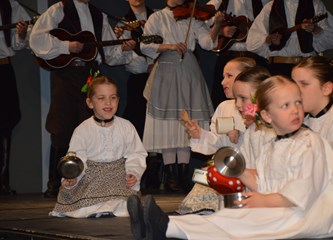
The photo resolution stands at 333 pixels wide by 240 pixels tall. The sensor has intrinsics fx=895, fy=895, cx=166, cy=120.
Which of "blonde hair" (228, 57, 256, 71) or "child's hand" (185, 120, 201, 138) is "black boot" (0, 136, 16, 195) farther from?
"child's hand" (185, 120, 201, 138)

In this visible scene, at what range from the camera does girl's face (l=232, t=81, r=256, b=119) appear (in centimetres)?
493

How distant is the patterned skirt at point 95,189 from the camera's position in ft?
18.8

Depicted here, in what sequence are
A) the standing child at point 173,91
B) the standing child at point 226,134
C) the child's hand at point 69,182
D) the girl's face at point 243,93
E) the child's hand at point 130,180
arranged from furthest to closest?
the standing child at point 173,91 < the child's hand at point 130,180 < the child's hand at point 69,182 < the standing child at point 226,134 < the girl's face at point 243,93

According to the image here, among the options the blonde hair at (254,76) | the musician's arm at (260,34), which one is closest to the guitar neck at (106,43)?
the musician's arm at (260,34)

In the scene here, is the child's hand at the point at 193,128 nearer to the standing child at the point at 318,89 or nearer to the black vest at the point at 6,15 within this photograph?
the standing child at the point at 318,89

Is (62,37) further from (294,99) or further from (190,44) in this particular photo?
(294,99)

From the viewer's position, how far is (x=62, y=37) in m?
7.50

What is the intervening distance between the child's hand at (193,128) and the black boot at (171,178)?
2718 mm

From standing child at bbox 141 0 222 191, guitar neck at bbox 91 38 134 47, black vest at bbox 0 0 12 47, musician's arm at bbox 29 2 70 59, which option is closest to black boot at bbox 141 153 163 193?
standing child at bbox 141 0 222 191

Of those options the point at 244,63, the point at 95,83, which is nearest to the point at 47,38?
the point at 95,83

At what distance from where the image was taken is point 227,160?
4.12m

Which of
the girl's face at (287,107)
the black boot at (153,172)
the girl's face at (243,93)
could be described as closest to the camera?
the girl's face at (287,107)

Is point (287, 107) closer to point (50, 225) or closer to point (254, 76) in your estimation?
point (254, 76)

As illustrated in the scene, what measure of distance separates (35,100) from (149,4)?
5.18 feet
